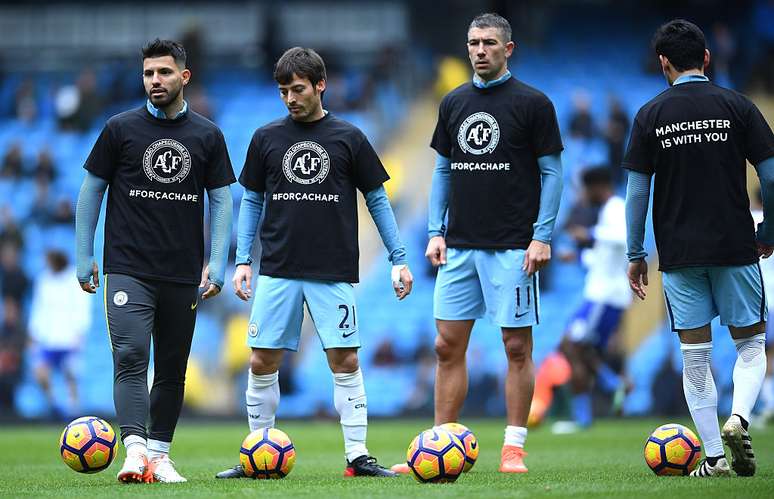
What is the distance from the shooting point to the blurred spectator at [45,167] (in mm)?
22156

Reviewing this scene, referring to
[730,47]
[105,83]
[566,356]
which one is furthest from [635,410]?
[105,83]

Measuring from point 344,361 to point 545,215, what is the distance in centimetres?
153

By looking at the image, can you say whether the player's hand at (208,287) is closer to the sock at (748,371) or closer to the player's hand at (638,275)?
the player's hand at (638,275)

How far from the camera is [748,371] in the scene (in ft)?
23.3

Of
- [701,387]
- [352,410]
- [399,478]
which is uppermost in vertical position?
[701,387]

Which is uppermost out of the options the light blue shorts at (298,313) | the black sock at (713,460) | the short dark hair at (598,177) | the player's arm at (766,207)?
the short dark hair at (598,177)

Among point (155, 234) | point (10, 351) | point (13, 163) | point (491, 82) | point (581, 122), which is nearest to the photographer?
point (155, 234)

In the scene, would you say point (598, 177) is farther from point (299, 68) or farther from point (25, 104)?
point (25, 104)

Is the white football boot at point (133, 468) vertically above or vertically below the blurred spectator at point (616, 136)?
below

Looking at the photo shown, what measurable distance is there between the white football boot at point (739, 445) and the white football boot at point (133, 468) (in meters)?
3.13

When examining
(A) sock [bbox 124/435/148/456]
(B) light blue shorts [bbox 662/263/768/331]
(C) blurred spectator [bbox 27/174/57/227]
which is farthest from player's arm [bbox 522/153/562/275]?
(C) blurred spectator [bbox 27/174/57/227]

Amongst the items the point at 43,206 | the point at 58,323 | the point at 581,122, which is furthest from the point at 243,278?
the point at 43,206

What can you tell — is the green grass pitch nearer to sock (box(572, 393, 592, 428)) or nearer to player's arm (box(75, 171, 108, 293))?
sock (box(572, 393, 592, 428))

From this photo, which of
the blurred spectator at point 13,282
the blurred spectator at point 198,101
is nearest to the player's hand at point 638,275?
the blurred spectator at point 13,282
